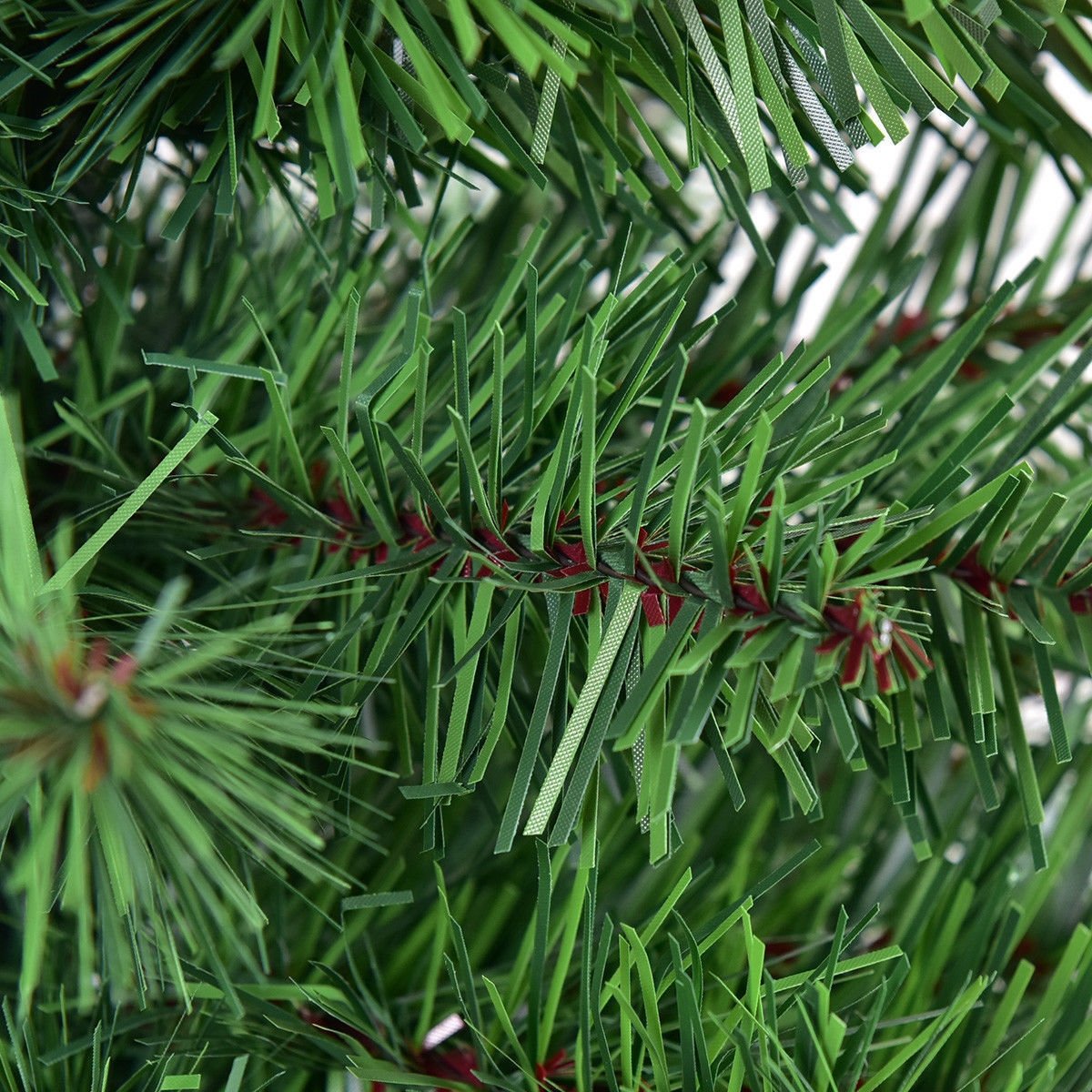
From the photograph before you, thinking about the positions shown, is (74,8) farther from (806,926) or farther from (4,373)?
(806,926)

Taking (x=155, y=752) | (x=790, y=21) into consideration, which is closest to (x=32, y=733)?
(x=155, y=752)

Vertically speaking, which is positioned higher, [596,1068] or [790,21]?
[790,21]

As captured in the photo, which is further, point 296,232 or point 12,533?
point 296,232

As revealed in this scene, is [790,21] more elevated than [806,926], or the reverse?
[790,21]

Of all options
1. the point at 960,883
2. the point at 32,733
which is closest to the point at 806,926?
the point at 960,883

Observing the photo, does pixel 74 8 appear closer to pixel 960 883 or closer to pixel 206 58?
pixel 206 58

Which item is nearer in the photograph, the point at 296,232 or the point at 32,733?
the point at 32,733
